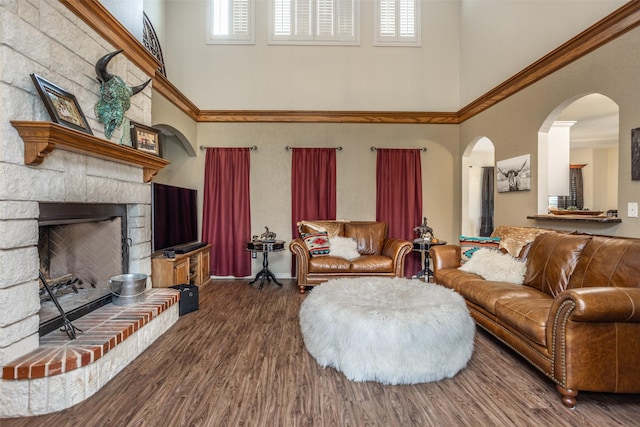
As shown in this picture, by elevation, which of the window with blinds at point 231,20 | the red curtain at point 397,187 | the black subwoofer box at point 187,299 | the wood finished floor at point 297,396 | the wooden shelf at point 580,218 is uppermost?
the window with blinds at point 231,20

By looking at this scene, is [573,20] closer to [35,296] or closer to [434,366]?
[434,366]

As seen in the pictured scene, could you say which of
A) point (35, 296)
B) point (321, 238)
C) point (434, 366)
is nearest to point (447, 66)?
point (321, 238)

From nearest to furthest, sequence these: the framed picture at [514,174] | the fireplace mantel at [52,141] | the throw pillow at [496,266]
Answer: the fireplace mantel at [52,141], the throw pillow at [496,266], the framed picture at [514,174]

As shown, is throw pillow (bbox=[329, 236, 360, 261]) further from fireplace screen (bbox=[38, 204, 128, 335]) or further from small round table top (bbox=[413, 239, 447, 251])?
fireplace screen (bbox=[38, 204, 128, 335])

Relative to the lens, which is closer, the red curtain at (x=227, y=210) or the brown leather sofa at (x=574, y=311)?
the brown leather sofa at (x=574, y=311)

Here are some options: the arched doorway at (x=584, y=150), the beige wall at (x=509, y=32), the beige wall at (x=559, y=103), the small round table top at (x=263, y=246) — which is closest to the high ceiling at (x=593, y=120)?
the arched doorway at (x=584, y=150)

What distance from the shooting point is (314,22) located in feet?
17.1

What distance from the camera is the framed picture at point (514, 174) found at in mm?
3672

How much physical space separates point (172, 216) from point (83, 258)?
4.68 feet

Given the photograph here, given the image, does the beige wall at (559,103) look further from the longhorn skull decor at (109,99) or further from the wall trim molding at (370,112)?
the longhorn skull decor at (109,99)

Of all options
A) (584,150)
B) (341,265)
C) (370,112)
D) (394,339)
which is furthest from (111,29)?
(584,150)

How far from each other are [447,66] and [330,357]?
5074 millimetres

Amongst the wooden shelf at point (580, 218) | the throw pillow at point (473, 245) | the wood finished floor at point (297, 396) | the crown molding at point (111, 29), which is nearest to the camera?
the wood finished floor at point (297, 396)

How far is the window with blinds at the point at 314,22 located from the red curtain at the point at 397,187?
2027 millimetres
